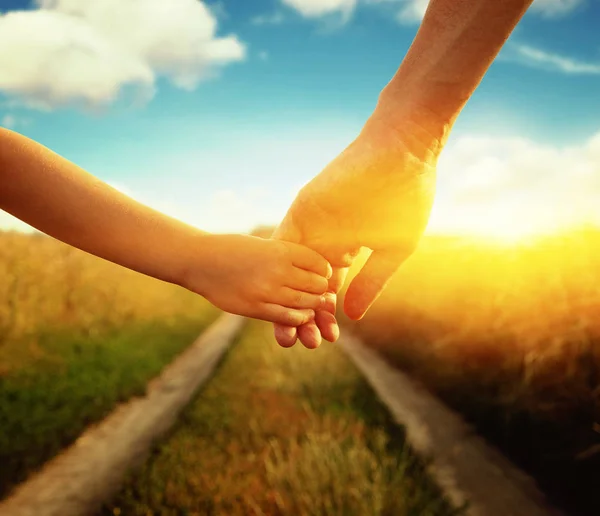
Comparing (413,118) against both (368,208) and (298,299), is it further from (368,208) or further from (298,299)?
(298,299)

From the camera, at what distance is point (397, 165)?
5.63 feet

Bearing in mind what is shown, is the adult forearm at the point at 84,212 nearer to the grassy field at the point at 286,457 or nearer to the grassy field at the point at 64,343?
the grassy field at the point at 286,457

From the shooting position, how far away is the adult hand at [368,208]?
1.71 metres

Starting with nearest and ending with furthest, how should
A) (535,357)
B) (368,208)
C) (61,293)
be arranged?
(368,208) < (535,357) < (61,293)

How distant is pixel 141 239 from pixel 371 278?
0.97 metres

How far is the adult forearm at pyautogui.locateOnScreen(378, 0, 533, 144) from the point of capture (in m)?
1.40

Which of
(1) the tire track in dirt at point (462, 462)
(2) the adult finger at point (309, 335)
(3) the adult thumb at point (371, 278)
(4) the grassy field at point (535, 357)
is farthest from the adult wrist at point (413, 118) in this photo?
(1) the tire track in dirt at point (462, 462)

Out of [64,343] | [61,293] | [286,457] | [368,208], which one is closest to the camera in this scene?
[368,208]

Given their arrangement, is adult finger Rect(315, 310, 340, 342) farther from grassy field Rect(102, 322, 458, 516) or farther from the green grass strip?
the green grass strip

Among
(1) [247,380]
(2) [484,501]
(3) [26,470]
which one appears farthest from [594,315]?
(3) [26,470]

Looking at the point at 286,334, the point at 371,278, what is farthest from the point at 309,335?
the point at 371,278

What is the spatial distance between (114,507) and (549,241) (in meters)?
5.28

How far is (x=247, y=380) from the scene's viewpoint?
8117mm

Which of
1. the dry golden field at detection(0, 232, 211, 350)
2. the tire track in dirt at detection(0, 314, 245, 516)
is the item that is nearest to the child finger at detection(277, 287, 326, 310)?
the tire track in dirt at detection(0, 314, 245, 516)
